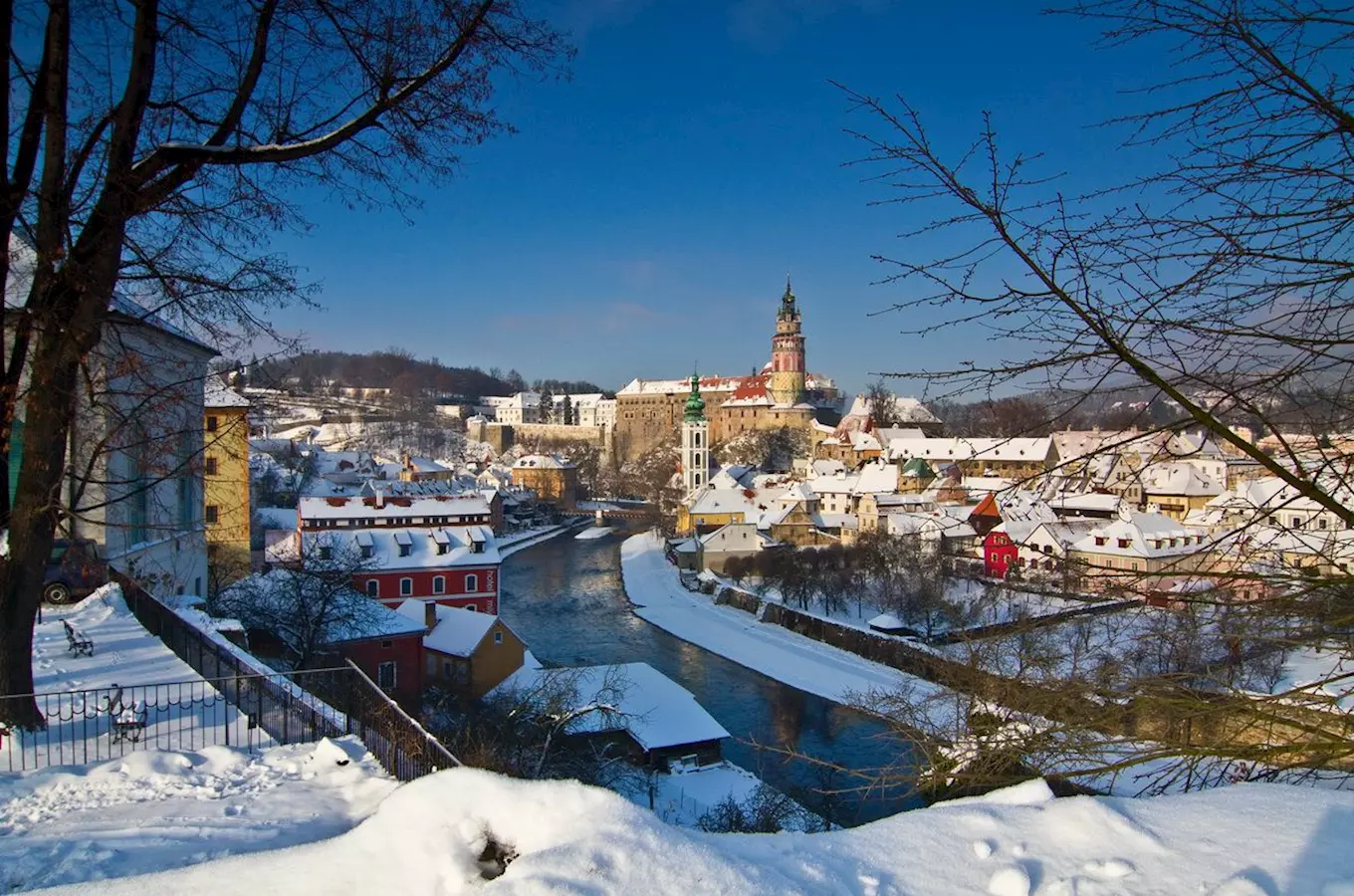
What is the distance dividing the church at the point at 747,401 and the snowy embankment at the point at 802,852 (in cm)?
7578

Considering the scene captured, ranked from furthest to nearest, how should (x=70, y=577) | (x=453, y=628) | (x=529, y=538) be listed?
(x=529, y=538), (x=453, y=628), (x=70, y=577)

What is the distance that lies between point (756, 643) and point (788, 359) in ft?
192

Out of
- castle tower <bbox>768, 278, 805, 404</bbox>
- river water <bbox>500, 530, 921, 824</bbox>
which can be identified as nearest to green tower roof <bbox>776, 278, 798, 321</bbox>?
castle tower <bbox>768, 278, 805, 404</bbox>

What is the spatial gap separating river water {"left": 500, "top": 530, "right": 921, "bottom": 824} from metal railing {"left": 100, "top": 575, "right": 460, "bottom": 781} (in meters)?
3.59

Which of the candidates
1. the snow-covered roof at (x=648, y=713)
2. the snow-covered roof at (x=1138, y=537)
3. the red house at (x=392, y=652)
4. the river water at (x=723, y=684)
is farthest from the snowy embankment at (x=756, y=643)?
the red house at (x=392, y=652)

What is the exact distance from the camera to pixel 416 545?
26.7 metres

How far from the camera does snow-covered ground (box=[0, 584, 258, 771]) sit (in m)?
5.36

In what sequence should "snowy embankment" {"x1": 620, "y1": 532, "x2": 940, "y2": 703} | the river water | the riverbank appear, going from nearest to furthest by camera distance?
the river water
"snowy embankment" {"x1": 620, "y1": 532, "x2": 940, "y2": 703}
the riverbank

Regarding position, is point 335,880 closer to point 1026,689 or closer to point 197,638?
point 1026,689

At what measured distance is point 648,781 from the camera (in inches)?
561

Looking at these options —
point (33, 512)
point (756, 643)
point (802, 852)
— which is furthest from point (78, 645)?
point (756, 643)

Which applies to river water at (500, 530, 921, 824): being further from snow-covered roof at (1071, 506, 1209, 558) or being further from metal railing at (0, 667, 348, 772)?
snow-covered roof at (1071, 506, 1209, 558)

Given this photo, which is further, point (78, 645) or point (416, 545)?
point (416, 545)

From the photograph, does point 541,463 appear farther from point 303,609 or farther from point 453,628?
point 303,609
